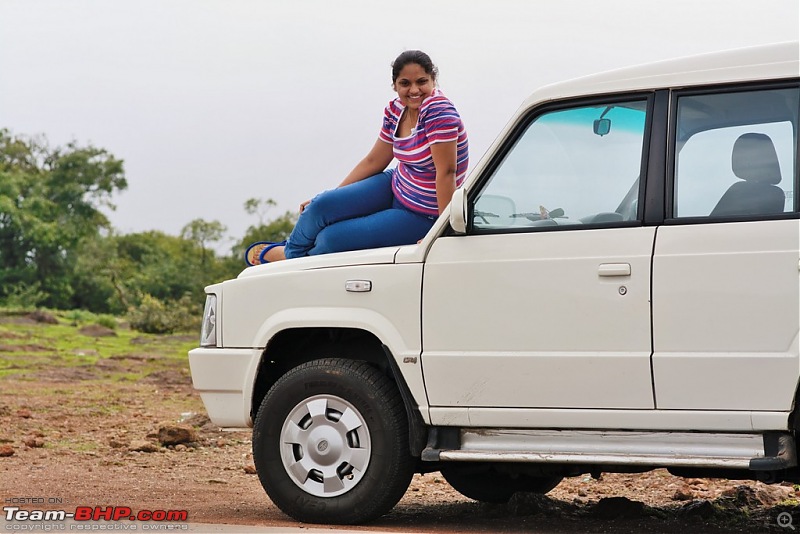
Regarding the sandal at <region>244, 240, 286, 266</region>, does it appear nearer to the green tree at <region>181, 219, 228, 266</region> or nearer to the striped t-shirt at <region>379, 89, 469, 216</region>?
the striped t-shirt at <region>379, 89, 469, 216</region>

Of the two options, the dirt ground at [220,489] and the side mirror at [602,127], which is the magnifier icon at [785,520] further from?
the side mirror at [602,127]

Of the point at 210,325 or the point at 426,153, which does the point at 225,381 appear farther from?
the point at 426,153

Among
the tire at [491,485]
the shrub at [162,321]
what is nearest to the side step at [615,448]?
the tire at [491,485]

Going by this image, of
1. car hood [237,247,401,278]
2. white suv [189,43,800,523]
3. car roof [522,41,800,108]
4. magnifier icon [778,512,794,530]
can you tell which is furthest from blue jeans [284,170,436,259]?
magnifier icon [778,512,794,530]

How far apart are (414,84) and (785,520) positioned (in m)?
3.12

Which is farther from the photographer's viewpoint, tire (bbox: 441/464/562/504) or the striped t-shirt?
tire (bbox: 441/464/562/504)

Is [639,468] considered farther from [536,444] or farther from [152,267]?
[152,267]

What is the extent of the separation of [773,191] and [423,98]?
2.09m

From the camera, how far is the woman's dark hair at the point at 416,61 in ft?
22.1

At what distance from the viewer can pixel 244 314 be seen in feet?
21.5

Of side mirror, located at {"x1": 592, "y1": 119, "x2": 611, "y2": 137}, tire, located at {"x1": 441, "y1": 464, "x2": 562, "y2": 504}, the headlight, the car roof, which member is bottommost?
tire, located at {"x1": 441, "y1": 464, "x2": 562, "y2": 504}

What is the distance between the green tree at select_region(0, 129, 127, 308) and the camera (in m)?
44.2

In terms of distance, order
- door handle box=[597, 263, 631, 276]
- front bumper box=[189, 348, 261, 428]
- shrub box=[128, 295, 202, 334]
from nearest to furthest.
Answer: door handle box=[597, 263, 631, 276] < front bumper box=[189, 348, 261, 428] < shrub box=[128, 295, 202, 334]

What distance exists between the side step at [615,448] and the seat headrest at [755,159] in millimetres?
1117
